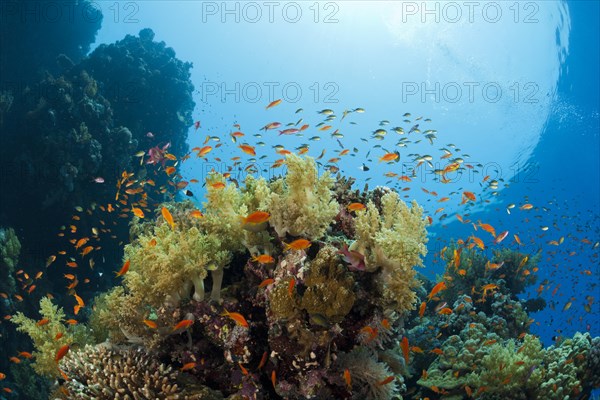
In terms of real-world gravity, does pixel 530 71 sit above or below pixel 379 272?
above

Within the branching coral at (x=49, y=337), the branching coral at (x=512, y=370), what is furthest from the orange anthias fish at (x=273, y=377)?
the branching coral at (x=512, y=370)

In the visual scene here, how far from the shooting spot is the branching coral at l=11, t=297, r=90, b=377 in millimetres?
5898

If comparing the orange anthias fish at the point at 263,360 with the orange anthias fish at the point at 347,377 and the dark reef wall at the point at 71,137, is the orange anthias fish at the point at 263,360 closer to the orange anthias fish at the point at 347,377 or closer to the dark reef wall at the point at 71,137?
the orange anthias fish at the point at 347,377

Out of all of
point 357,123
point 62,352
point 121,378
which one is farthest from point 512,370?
point 357,123

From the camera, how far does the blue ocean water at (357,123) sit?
1415cm

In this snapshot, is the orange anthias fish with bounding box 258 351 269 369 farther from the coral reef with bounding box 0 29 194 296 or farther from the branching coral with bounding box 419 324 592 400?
the coral reef with bounding box 0 29 194 296

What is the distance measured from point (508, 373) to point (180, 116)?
20255 mm

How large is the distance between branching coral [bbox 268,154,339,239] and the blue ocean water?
1.94 meters

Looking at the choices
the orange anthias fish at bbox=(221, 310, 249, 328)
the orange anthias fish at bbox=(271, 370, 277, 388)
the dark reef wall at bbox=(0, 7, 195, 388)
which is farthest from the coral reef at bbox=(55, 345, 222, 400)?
the dark reef wall at bbox=(0, 7, 195, 388)

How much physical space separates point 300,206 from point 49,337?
16.8 feet

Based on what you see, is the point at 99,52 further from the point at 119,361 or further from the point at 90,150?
the point at 119,361

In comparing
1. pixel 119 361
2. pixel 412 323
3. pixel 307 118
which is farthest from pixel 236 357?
pixel 307 118

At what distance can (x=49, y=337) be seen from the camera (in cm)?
618

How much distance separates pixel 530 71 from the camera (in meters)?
45.2
